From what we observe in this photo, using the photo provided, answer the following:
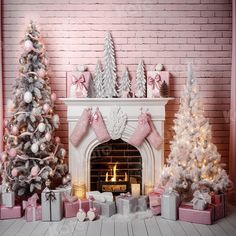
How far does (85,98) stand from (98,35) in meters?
0.96

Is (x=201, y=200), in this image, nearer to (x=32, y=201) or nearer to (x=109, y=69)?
(x=32, y=201)

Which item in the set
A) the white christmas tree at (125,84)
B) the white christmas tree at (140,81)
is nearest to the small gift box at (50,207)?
the white christmas tree at (125,84)

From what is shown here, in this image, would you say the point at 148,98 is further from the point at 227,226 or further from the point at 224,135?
the point at 227,226

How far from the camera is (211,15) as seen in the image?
529 centimetres

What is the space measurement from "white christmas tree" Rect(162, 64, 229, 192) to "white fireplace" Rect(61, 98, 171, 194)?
413mm

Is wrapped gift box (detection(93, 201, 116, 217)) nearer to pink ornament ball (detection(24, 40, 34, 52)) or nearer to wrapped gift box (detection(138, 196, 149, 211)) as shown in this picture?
wrapped gift box (detection(138, 196, 149, 211))

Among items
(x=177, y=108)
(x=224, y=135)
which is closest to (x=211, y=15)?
(x=177, y=108)

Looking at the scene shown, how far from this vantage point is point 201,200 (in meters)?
4.38

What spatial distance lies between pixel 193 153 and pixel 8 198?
92.7 inches

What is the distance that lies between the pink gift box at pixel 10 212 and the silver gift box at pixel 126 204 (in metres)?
1.25

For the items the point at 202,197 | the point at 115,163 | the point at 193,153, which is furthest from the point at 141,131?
the point at 202,197

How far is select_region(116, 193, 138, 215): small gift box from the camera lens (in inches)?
184

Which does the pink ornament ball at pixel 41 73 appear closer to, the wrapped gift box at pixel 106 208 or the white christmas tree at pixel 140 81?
the white christmas tree at pixel 140 81

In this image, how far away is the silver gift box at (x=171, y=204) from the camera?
4.49m
